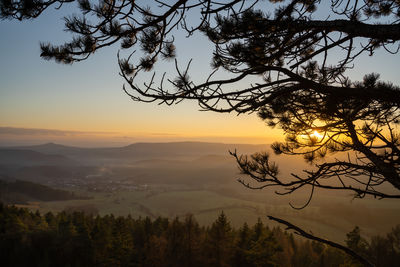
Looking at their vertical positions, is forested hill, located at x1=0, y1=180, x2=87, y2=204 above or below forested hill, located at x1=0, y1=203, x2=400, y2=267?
below

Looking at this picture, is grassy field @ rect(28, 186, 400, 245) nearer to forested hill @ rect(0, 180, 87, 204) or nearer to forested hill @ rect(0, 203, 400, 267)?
forested hill @ rect(0, 180, 87, 204)

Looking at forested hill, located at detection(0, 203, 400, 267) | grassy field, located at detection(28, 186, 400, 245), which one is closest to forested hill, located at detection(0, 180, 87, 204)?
grassy field, located at detection(28, 186, 400, 245)

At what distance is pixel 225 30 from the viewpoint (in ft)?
9.20

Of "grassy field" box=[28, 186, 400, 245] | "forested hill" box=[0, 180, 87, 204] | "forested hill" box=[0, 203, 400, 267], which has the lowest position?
"forested hill" box=[0, 180, 87, 204]

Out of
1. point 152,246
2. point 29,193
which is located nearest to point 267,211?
point 152,246

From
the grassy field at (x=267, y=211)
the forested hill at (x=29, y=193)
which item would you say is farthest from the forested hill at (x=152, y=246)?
the forested hill at (x=29, y=193)

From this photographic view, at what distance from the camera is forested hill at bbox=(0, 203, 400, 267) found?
19.2m

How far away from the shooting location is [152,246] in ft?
66.9

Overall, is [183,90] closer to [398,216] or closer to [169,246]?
[169,246]

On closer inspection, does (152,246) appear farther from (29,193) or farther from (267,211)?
(29,193)

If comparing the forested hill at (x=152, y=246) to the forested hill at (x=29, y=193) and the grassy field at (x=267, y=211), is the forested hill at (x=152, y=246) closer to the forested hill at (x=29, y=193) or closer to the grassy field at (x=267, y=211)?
the grassy field at (x=267, y=211)

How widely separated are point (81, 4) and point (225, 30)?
166cm

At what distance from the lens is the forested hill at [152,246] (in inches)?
755

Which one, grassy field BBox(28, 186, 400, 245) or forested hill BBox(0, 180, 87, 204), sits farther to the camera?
forested hill BBox(0, 180, 87, 204)
